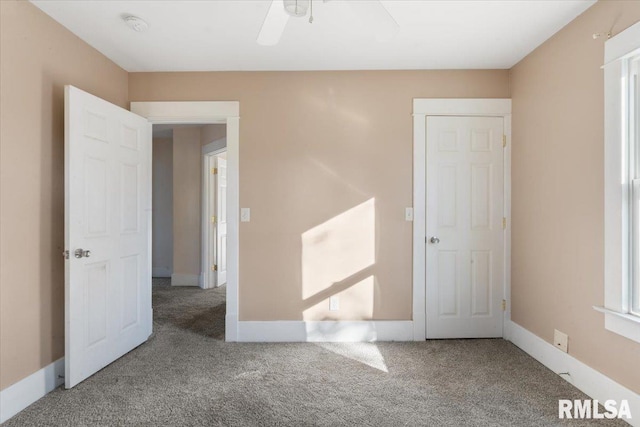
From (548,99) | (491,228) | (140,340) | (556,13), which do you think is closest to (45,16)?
(140,340)

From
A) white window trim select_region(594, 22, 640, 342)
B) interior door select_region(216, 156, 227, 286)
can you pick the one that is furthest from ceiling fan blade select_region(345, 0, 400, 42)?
interior door select_region(216, 156, 227, 286)

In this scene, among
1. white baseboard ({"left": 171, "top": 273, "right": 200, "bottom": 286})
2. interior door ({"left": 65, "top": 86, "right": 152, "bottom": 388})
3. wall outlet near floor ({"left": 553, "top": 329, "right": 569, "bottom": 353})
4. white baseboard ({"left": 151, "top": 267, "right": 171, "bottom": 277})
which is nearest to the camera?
interior door ({"left": 65, "top": 86, "right": 152, "bottom": 388})

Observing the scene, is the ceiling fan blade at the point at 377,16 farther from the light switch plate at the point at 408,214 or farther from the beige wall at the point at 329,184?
the light switch plate at the point at 408,214

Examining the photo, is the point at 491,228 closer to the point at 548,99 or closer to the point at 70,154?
the point at 548,99

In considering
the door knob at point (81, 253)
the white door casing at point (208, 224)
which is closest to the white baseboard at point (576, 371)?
the door knob at point (81, 253)

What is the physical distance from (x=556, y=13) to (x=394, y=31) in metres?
1.58

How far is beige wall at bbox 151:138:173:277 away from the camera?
248 inches

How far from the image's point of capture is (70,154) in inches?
92.0

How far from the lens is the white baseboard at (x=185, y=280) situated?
545 centimetres

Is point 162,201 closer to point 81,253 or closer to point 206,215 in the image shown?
point 206,215

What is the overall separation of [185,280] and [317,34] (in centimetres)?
422

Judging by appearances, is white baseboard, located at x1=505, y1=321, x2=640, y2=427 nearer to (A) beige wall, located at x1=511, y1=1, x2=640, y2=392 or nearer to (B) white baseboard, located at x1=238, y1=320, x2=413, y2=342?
(A) beige wall, located at x1=511, y1=1, x2=640, y2=392

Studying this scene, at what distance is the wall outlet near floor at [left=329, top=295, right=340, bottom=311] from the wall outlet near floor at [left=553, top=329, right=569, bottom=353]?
5.44ft

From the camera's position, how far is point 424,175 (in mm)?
3209
